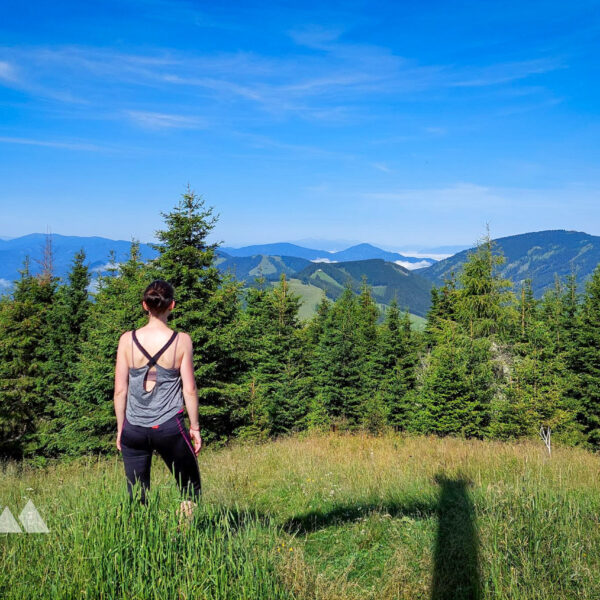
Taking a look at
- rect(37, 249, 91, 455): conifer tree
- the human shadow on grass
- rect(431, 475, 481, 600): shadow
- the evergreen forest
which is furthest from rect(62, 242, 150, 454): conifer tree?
rect(431, 475, 481, 600): shadow

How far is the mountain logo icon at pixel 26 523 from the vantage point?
3.29 m

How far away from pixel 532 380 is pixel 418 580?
2193cm

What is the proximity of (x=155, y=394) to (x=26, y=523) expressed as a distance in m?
1.29

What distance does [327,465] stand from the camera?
23.3ft

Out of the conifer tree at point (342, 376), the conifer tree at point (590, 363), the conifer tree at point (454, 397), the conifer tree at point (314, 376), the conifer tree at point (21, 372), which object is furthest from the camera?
the conifer tree at point (342, 376)

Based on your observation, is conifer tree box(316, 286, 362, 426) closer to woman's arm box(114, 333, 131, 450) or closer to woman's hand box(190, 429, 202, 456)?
woman's hand box(190, 429, 202, 456)

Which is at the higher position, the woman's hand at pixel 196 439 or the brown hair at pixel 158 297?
the brown hair at pixel 158 297

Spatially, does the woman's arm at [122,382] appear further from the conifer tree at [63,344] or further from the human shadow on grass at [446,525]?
the conifer tree at [63,344]

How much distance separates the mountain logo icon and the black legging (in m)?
0.64

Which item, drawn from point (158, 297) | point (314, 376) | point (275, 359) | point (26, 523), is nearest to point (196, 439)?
point (158, 297)

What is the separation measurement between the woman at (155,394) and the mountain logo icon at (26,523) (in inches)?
25.9

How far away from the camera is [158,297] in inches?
144

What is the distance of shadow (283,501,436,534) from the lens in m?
4.75

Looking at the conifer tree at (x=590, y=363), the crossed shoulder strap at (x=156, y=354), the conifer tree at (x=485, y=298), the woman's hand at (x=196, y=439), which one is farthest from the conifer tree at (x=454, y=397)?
the crossed shoulder strap at (x=156, y=354)
